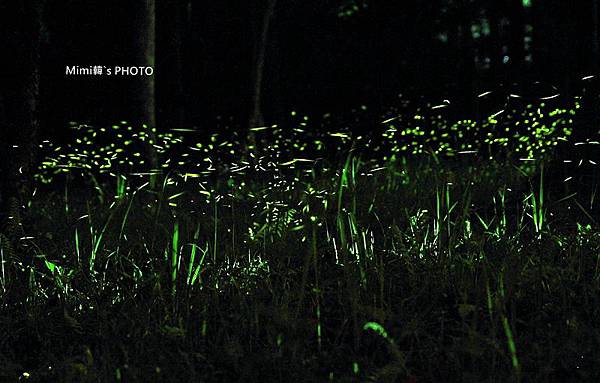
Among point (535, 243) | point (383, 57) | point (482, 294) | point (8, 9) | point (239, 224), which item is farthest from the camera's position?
point (383, 57)

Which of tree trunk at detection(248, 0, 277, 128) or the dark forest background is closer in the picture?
tree trunk at detection(248, 0, 277, 128)

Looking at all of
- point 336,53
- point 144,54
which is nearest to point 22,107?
point 144,54

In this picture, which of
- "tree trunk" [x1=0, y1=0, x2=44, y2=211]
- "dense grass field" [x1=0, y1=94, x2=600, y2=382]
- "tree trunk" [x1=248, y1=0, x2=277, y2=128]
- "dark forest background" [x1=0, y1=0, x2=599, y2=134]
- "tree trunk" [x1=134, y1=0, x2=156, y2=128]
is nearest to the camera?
"dense grass field" [x1=0, y1=94, x2=600, y2=382]

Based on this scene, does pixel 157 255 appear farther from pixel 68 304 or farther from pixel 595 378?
pixel 595 378

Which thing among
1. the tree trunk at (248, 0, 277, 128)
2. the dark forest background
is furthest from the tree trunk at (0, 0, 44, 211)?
the dark forest background

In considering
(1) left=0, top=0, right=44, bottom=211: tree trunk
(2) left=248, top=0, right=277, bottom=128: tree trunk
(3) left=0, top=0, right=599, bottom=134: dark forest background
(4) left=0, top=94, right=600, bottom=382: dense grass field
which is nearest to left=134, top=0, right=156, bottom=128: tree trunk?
(4) left=0, top=94, right=600, bottom=382: dense grass field

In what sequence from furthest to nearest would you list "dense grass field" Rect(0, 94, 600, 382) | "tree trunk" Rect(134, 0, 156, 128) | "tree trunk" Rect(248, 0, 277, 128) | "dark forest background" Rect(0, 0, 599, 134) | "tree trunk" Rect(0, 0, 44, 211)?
"dark forest background" Rect(0, 0, 599, 134) → "tree trunk" Rect(248, 0, 277, 128) → "tree trunk" Rect(134, 0, 156, 128) → "tree trunk" Rect(0, 0, 44, 211) → "dense grass field" Rect(0, 94, 600, 382)

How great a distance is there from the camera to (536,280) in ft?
9.36

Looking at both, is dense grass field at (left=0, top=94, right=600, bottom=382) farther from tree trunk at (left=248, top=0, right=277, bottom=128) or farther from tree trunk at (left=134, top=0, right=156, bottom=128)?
tree trunk at (left=248, top=0, right=277, bottom=128)

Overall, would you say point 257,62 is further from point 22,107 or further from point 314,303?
point 314,303

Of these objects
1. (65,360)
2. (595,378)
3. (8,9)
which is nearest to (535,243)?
(595,378)

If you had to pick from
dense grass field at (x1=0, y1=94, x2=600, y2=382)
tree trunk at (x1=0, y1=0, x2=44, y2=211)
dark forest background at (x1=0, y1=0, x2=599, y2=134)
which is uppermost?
dark forest background at (x1=0, y1=0, x2=599, y2=134)

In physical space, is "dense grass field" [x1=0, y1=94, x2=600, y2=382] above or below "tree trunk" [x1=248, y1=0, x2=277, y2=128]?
below

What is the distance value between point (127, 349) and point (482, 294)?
142 centimetres
